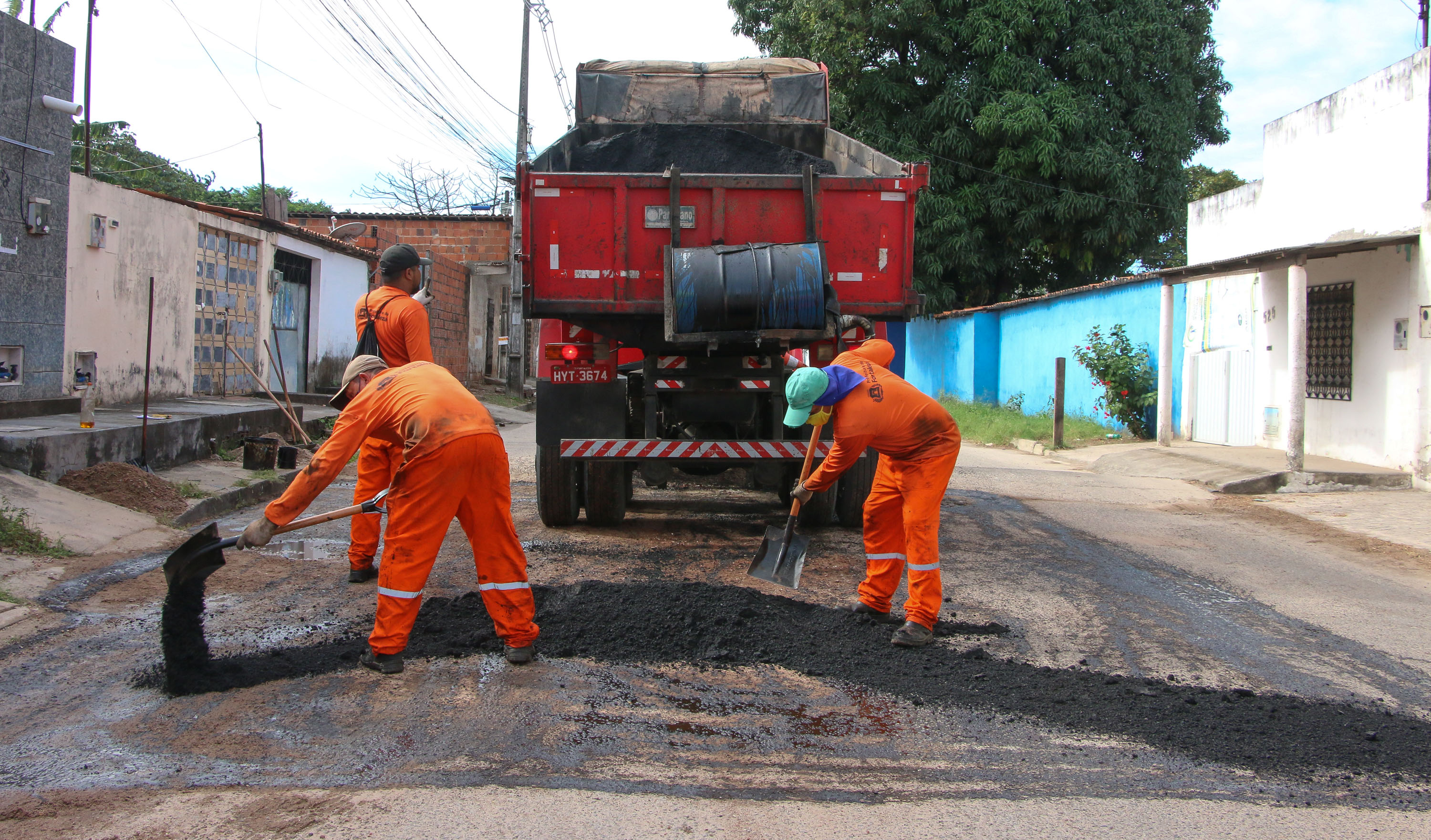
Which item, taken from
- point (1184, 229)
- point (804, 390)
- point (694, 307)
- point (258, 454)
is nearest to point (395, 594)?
point (804, 390)

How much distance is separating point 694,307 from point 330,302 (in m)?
12.6

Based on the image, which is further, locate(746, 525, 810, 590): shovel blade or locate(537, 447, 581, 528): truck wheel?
locate(537, 447, 581, 528): truck wheel

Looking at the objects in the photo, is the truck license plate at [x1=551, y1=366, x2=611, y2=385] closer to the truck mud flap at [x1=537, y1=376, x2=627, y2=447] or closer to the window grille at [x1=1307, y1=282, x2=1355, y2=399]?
the truck mud flap at [x1=537, y1=376, x2=627, y2=447]

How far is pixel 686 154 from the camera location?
7676 millimetres

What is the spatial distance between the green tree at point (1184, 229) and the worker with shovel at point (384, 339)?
1588 centimetres

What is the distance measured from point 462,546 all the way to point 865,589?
285cm

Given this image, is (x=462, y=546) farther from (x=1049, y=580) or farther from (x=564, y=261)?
(x=1049, y=580)

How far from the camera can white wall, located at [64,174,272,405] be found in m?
9.94

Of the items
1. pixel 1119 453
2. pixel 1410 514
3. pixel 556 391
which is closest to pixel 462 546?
pixel 556 391

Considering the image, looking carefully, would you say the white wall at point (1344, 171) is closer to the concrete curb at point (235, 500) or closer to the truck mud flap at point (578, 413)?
the truck mud flap at point (578, 413)

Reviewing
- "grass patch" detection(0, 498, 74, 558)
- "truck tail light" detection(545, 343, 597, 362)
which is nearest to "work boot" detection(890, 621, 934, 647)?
"truck tail light" detection(545, 343, 597, 362)

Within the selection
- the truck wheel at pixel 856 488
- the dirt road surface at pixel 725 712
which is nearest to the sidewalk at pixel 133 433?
the dirt road surface at pixel 725 712

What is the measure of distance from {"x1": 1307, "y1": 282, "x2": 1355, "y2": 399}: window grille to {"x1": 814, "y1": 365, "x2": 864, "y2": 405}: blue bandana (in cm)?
891

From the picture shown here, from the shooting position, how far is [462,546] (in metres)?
6.38
